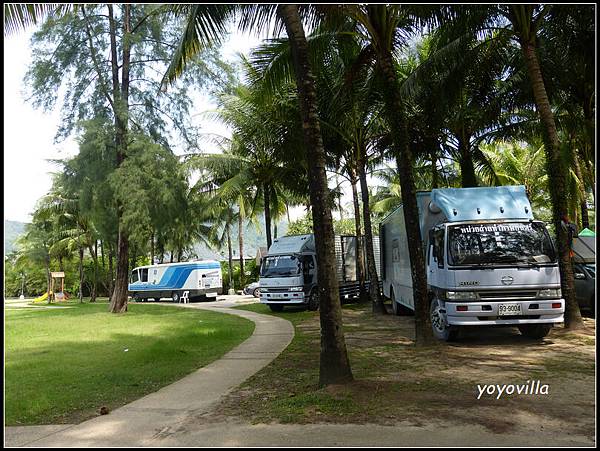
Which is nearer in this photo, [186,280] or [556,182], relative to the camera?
[556,182]

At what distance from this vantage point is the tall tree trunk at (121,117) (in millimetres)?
21766

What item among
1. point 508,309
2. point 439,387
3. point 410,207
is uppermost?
point 410,207

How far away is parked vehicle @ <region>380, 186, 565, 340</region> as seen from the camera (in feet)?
31.1

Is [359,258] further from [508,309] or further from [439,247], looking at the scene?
[508,309]

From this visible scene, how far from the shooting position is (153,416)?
5.78 metres

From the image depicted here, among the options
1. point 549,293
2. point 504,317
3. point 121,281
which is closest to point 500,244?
point 549,293

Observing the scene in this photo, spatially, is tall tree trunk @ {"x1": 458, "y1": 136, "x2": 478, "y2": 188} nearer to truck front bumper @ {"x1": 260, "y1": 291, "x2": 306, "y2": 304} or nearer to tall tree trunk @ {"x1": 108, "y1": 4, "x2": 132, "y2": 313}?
truck front bumper @ {"x1": 260, "y1": 291, "x2": 306, "y2": 304}

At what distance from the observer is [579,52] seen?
45.5 ft

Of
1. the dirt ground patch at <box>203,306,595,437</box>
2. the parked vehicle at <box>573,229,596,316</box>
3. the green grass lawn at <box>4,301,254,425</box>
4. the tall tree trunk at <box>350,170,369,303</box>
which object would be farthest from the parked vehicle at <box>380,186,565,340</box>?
the tall tree trunk at <box>350,170,369,303</box>

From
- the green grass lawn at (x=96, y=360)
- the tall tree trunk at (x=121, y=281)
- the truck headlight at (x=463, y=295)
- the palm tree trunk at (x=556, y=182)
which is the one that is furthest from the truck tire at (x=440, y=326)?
the tall tree trunk at (x=121, y=281)

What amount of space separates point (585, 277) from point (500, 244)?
602 cm

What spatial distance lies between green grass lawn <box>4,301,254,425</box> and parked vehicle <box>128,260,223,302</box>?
16.8 m

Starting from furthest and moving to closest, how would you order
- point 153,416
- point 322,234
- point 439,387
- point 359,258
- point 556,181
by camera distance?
point 359,258 < point 556,181 < point 322,234 < point 439,387 < point 153,416

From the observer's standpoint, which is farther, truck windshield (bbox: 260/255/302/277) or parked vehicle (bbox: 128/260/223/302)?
parked vehicle (bbox: 128/260/223/302)
